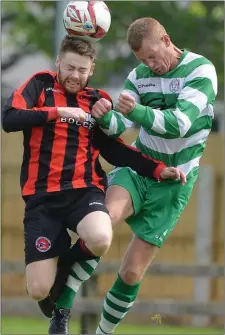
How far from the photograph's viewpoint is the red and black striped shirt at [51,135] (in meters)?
8.17

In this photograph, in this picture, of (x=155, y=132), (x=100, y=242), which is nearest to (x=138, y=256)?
(x=100, y=242)

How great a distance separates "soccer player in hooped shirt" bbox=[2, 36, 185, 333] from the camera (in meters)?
8.23

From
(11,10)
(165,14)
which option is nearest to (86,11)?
(165,14)

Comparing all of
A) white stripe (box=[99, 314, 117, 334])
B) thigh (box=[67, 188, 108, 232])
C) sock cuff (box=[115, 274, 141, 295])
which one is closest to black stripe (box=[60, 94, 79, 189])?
thigh (box=[67, 188, 108, 232])

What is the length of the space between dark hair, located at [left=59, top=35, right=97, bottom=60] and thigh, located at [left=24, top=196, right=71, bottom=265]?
1019 millimetres

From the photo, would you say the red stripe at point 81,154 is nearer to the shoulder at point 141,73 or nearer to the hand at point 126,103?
the hand at point 126,103

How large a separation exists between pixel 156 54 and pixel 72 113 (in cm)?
81

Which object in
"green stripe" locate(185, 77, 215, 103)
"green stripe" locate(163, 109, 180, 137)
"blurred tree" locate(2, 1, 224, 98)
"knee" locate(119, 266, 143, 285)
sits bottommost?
"blurred tree" locate(2, 1, 224, 98)

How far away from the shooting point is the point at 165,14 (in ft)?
70.0

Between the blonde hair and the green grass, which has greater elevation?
the blonde hair

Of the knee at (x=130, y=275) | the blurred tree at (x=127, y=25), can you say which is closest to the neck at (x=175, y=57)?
the knee at (x=130, y=275)

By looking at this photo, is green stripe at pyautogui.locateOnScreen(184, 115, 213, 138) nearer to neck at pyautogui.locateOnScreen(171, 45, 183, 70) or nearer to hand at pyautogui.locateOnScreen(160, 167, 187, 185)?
hand at pyautogui.locateOnScreen(160, 167, 187, 185)

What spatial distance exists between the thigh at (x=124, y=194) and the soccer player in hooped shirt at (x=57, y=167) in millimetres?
208

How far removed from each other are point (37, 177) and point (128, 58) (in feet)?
47.8
